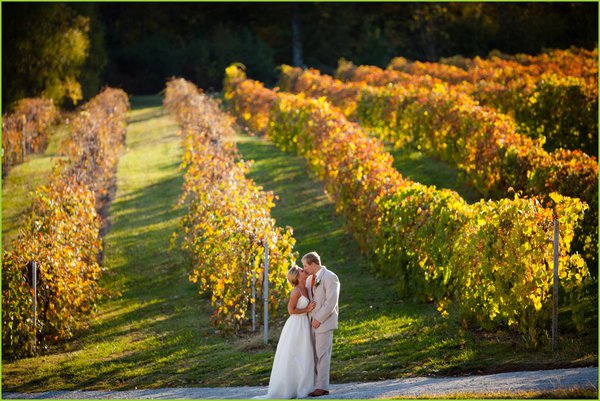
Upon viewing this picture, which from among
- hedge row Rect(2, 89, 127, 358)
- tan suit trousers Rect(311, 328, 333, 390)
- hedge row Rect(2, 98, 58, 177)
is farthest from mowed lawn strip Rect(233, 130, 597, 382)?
hedge row Rect(2, 98, 58, 177)

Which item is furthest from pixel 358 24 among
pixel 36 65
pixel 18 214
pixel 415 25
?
pixel 18 214

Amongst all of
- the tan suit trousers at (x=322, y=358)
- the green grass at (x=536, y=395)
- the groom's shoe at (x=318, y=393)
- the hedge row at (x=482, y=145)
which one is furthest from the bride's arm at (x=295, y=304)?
the hedge row at (x=482, y=145)

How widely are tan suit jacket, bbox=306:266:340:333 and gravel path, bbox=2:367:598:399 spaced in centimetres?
62

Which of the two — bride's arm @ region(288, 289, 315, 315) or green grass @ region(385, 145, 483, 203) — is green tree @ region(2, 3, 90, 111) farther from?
bride's arm @ region(288, 289, 315, 315)

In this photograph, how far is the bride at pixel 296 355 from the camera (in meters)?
7.96

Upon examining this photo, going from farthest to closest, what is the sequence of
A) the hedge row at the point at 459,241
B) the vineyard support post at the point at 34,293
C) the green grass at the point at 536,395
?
the vineyard support post at the point at 34,293 < the hedge row at the point at 459,241 < the green grass at the point at 536,395

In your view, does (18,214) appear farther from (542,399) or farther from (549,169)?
(542,399)

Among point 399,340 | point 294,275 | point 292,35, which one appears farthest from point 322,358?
point 292,35

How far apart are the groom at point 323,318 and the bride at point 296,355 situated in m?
0.06

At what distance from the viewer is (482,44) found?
52.9 meters

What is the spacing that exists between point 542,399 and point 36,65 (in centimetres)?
2894

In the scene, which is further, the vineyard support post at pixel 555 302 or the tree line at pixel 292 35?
the tree line at pixel 292 35

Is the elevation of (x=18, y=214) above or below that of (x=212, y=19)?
below

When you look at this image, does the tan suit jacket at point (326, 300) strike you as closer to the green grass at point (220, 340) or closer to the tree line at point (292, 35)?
the green grass at point (220, 340)
